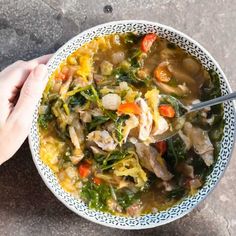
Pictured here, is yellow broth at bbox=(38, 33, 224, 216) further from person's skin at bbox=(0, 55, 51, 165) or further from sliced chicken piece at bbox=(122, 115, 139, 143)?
person's skin at bbox=(0, 55, 51, 165)

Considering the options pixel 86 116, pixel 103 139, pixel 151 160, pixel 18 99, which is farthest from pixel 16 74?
pixel 151 160

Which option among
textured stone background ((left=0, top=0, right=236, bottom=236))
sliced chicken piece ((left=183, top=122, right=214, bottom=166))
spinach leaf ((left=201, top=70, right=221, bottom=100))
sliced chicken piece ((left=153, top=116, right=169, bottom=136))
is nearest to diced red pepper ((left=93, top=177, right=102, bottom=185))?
textured stone background ((left=0, top=0, right=236, bottom=236))

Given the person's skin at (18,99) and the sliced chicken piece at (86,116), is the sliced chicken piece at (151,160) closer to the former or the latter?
the sliced chicken piece at (86,116)

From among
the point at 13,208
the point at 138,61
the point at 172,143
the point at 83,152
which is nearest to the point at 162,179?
the point at 172,143

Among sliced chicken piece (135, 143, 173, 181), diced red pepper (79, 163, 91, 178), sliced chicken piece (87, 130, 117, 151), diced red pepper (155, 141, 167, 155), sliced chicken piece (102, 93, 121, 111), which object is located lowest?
diced red pepper (79, 163, 91, 178)

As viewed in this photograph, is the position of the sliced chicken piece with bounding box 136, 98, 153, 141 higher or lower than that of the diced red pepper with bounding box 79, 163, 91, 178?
higher

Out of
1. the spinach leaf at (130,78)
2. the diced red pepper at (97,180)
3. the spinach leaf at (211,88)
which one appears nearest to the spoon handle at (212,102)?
the spinach leaf at (211,88)

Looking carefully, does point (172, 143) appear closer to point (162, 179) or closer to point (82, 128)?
point (162, 179)
